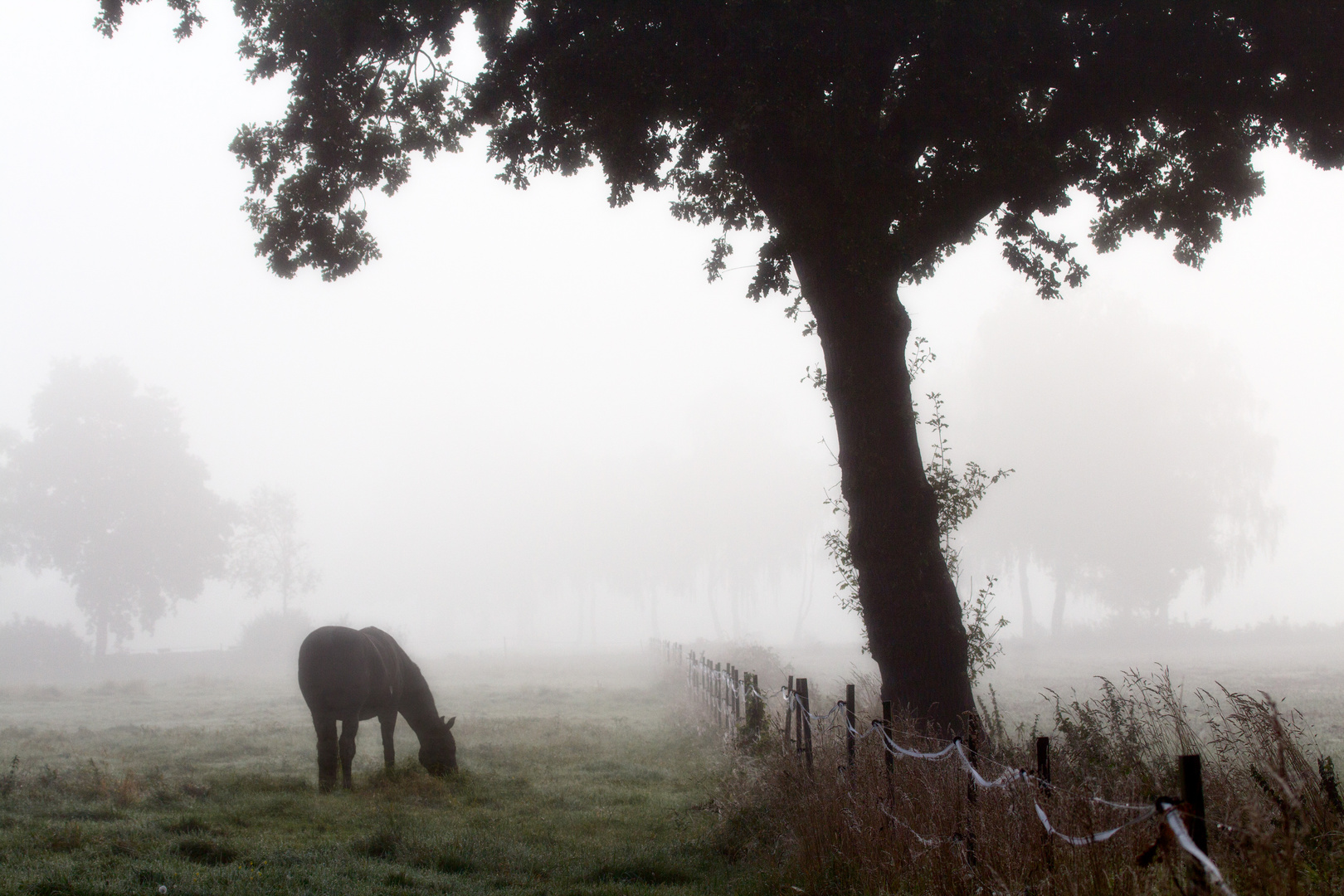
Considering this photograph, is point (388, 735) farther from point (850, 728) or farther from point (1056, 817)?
point (1056, 817)

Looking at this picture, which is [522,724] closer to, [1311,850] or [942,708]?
[942,708]

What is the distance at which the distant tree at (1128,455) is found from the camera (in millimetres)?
39375

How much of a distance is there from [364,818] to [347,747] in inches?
103

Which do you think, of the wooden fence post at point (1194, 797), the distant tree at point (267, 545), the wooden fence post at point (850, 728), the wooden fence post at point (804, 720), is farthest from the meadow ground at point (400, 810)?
the distant tree at point (267, 545)

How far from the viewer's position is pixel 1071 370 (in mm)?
40781

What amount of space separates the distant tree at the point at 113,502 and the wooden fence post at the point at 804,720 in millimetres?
44646

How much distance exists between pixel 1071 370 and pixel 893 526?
120 ft

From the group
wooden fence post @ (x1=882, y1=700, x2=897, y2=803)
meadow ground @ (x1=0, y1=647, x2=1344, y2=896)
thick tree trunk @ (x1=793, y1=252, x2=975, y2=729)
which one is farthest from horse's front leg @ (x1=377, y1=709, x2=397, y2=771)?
wooden fence post @ (x1=882, y1=700, x2=897, y2=803)

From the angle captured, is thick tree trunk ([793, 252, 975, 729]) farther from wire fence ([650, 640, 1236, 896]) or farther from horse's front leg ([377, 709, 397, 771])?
horse's front leg ([377, 709, 397, 771])

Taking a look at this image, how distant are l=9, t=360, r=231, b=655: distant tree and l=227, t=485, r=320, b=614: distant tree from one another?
185 inches

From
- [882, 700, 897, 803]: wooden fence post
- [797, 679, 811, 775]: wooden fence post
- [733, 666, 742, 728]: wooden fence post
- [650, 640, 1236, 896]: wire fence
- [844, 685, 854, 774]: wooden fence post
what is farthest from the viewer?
[733, 666, 742, 728]: wooden fence post

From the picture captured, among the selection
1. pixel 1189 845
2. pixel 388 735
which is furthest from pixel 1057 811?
pixel 388 735

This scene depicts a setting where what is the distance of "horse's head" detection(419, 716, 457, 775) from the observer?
1243cm

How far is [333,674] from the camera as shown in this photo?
38.7 feet
